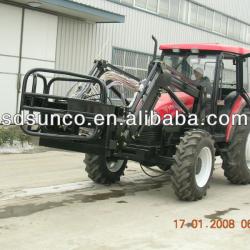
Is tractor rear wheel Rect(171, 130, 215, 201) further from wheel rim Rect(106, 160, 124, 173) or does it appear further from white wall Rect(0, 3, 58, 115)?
white wall Rect(0, 3, 58, 115)

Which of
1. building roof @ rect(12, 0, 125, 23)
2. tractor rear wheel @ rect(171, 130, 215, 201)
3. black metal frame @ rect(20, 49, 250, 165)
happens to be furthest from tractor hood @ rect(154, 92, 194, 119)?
building roof @ rect(12, 0, 125, 23)

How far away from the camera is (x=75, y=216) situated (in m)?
6.69

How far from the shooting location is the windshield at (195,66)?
28.9 feet

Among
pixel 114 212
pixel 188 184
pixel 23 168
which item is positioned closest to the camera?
pixel 114 212

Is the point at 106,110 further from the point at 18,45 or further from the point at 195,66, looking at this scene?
the point at 18,45

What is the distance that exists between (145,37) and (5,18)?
25.9 ft

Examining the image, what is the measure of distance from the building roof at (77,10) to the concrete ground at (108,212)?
738cm

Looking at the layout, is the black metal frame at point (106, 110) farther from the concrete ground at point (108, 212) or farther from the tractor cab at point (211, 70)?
the concrete ground at point (108, 212)

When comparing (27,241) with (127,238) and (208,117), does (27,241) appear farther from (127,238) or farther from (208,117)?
(208,117)

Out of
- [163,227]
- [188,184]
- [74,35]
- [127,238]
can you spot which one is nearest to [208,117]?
[188,184]

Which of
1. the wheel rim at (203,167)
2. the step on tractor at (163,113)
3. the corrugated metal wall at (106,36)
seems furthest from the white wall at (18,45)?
the wheel rim at (203,167)

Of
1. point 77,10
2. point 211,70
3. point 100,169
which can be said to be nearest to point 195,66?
point 211,70

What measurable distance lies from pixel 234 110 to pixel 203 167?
1.51m

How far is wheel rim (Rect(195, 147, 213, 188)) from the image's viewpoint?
315 inches
